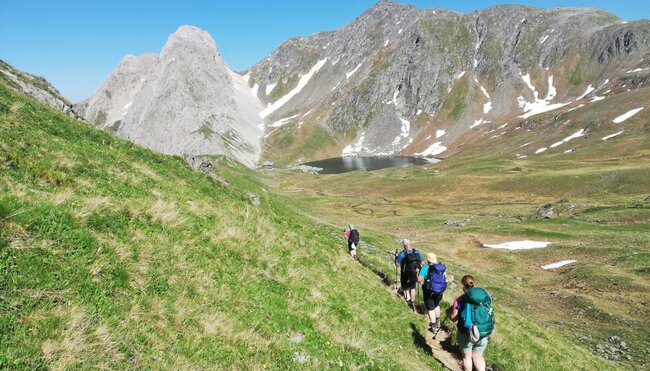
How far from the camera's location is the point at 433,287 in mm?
16094

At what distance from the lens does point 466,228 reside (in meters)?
64.9

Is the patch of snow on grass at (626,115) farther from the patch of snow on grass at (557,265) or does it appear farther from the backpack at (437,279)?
the backpack at (437,279)

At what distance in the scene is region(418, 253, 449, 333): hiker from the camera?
632 inches

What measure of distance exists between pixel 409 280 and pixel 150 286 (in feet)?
41.1

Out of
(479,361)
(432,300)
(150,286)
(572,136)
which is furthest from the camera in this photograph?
(572,136)

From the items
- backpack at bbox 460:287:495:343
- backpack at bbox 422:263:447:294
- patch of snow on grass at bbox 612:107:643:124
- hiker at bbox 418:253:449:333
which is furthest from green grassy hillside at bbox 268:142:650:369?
patch of snow on grass at bbox 612:107:643:124

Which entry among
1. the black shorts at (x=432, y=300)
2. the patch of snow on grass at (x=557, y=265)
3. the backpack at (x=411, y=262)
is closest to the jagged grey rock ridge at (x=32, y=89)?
the backpack at (x=411, y=262)

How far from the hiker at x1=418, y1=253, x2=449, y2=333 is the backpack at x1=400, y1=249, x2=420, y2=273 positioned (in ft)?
4.07

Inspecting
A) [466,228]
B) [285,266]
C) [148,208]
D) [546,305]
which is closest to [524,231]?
[466,228]

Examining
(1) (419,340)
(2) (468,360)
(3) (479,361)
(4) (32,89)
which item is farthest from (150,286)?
(4) (32,89)

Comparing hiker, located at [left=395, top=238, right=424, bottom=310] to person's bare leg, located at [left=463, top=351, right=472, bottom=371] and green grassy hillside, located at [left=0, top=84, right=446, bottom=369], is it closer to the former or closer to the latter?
green grassy hillside, located at [left=0, top=84, right=446, bottom=369]

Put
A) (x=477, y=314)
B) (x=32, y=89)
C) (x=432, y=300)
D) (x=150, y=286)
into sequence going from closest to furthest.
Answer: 1. (x=150, y=286)
2. (x=477, y=314)
3. (x=432, y=300)
4. (x=32, y=89)

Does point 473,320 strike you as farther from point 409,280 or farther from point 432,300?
point 409,280

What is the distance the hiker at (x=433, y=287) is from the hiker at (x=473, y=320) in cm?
371
